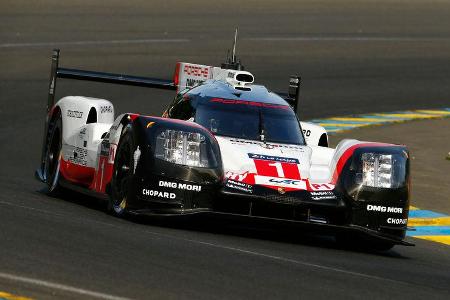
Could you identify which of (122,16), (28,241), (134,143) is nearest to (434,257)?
(134,143)

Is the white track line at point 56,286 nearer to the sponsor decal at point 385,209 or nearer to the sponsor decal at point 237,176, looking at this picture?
the sponsor decal at point 237,176

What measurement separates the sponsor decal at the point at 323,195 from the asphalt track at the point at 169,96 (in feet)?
1.46

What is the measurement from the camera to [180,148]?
11234 mm

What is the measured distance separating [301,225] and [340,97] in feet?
47.9

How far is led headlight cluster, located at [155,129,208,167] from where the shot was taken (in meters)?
11.2

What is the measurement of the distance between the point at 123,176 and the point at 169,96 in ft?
42.9

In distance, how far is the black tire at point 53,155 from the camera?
1363cm

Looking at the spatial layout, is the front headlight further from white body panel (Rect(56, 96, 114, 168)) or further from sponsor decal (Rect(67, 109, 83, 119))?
sponsor decal (Rect(67, 109, 83, 119))

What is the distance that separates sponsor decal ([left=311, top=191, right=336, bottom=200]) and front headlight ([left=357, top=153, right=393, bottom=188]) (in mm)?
334

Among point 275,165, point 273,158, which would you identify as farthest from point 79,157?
point 275,165

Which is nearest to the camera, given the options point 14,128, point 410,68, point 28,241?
point 28,241

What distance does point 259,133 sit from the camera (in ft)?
40.4

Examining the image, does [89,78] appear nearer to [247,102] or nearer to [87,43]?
[247,102]

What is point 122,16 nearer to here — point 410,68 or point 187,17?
point 187,17
